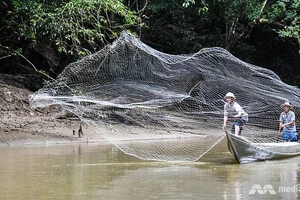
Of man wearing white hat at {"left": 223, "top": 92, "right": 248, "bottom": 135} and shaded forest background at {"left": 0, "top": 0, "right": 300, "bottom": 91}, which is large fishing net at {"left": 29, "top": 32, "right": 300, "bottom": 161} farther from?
shaded forest background at {"left": 0, "top": 0, "right": 300, "bottom": 91}

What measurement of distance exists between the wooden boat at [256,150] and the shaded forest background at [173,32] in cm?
548

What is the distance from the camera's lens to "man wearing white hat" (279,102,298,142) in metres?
13.2

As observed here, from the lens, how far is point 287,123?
13492 mm

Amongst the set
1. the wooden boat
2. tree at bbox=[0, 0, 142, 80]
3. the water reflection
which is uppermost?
tree at bbox=[0, 0, 142, 80]

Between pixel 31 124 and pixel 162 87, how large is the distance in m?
6.04

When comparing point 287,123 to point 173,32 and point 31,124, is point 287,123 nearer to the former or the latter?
point 31,124

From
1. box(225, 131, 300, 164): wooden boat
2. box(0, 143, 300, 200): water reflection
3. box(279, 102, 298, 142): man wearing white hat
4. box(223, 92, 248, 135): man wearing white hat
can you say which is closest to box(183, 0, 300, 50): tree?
box(279, 102, 298, 142): man wearing white hat

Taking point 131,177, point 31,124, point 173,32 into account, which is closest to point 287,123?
point 131,177

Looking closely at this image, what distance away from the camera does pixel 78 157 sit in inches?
522

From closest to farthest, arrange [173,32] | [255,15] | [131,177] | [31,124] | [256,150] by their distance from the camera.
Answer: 1. [131,177]
2. [256,150]
3. [31,124]
4. [255,15]
5. [173,32]

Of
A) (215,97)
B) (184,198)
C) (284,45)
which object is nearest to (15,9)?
(215,97)

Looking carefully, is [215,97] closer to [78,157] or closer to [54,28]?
[78,157]

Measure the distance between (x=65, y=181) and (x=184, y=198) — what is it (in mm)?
2481

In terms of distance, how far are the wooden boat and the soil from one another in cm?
621
